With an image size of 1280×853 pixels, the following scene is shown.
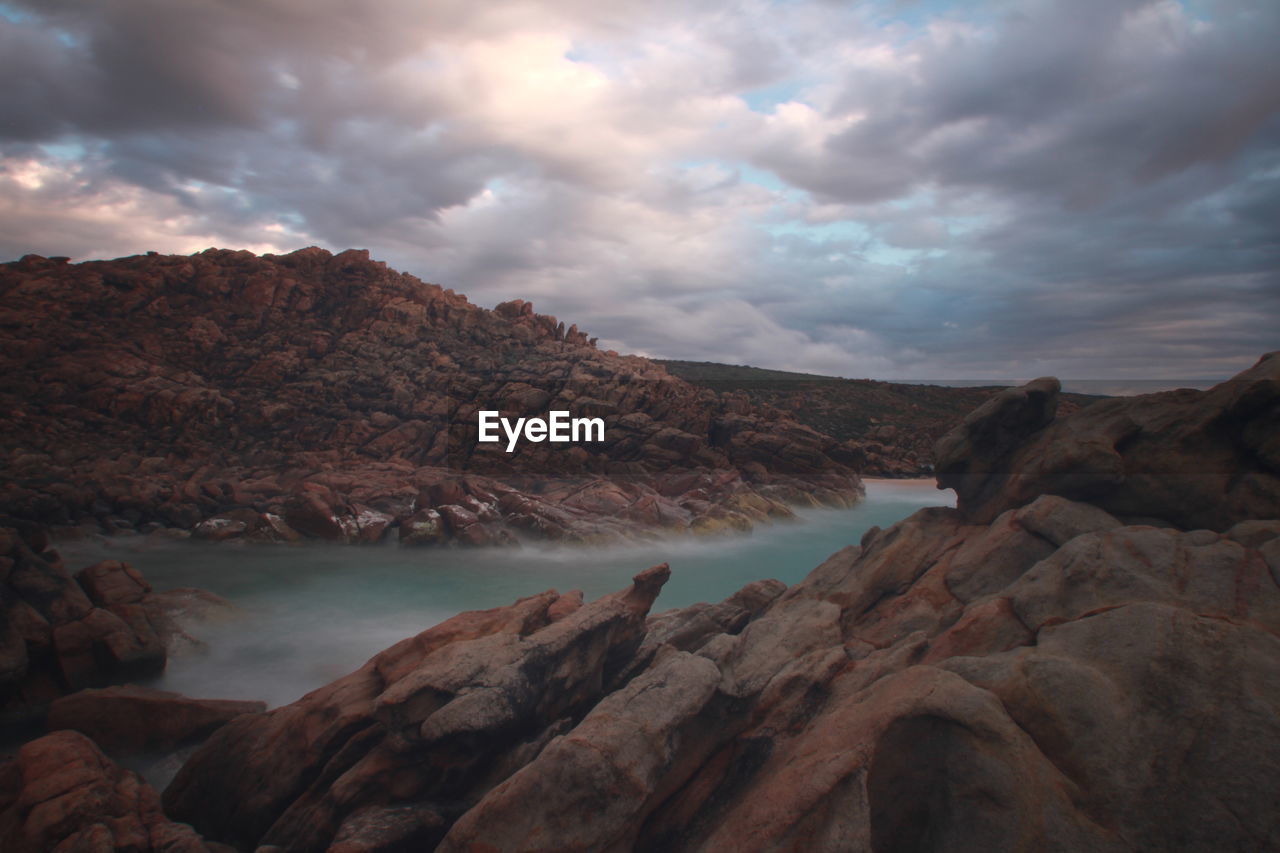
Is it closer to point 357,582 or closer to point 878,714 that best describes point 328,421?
point 357,582

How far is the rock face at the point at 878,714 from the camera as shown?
17.1 feet

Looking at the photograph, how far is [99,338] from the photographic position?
4484 cm

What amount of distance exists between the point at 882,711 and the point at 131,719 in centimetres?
1342

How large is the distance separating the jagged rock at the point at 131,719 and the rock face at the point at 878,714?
7.19 feet

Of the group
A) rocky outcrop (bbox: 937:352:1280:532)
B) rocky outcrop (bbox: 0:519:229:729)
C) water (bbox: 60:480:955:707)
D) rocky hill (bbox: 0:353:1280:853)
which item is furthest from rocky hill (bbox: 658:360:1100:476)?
rocky outcrop (bbox: 0:519:229:729)

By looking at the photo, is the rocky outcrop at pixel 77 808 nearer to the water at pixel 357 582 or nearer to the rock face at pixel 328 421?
the water at pixel 357 582

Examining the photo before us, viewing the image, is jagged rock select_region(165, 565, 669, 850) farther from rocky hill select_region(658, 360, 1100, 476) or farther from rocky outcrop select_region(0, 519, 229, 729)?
rocky hill select_region(658, 360, 1100, 476)

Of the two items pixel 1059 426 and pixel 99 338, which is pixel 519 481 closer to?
pixel 1059 426

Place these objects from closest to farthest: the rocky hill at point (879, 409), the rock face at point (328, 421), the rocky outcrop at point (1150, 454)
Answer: the rocky outcrop at point (1150, 454) < the rock face at point (328, 421) < the rocky hill at point (879, 409)

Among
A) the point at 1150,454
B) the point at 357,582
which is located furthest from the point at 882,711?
the point at 357,582

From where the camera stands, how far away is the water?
16438mm

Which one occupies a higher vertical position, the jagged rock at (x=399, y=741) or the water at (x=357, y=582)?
the jagged rock at (x=399, y=741)

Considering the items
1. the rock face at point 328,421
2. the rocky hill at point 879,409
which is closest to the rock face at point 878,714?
the rock face at point 328,421

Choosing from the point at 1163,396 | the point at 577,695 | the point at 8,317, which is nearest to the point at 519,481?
the point at 577,695
